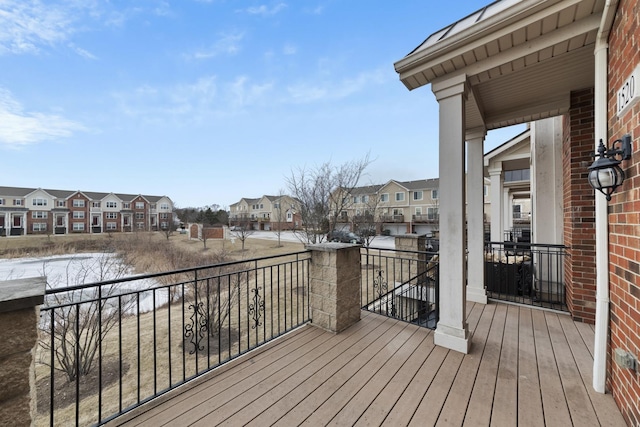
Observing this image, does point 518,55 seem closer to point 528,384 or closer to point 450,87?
point 450,87

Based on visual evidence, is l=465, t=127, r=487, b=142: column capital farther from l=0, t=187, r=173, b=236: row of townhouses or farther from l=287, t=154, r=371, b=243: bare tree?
l=0, t=187, r=173, b=236: row of townhouses

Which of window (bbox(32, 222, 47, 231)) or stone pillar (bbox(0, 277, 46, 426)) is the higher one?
stone pillar (bbox(0, 277, 46, 426))

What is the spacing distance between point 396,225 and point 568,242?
25020 millimetres

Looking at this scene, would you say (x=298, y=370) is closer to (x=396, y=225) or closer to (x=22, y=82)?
(x=22, y=82)

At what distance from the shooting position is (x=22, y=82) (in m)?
9.02

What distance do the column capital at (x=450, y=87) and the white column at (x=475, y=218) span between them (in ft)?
5.86

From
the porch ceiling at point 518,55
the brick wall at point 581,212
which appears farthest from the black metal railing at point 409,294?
the porch ceiling at point 518,55

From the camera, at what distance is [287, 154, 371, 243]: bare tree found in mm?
8977

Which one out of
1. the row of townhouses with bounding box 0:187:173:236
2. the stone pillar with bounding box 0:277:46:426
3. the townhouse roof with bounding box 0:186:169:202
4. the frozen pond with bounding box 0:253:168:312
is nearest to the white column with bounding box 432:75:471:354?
the stone pillar with bounding box 0:277:46:426

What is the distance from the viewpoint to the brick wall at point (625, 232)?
1.44 meters

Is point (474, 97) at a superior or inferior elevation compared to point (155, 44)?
inferior

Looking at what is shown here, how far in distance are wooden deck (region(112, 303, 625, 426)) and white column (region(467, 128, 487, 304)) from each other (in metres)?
1.12

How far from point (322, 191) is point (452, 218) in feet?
22.6

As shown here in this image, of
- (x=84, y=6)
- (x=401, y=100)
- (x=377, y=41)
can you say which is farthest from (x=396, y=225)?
(x=84, y=6)
